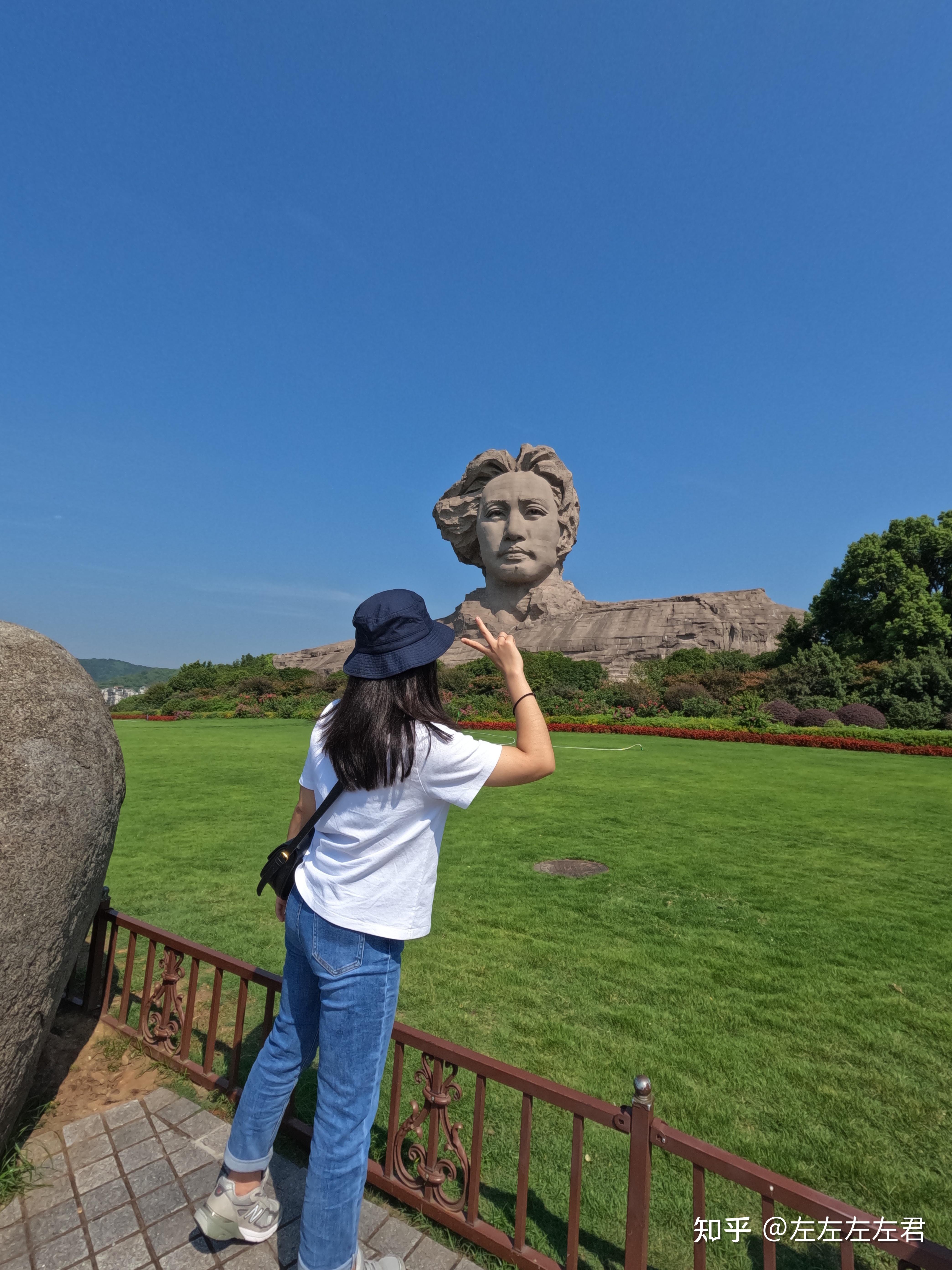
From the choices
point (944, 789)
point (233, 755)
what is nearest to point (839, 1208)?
point (944, 789)

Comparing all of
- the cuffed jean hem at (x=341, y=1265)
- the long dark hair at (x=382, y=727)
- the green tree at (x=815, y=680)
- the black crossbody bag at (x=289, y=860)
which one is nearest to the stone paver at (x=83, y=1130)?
the cuffed jean hem at (x=341, y=1265)

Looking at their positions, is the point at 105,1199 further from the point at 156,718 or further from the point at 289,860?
the point at 156,718

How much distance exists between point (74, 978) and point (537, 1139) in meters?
2.65

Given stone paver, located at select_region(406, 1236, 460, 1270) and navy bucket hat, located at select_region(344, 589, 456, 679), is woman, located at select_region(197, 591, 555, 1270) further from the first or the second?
stone paver, located at select_region(406, 1236, 460, 1270)

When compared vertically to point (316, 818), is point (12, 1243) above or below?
below

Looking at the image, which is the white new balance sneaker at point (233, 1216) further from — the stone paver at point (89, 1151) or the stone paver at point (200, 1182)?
the stone paver at point (89, 1151)

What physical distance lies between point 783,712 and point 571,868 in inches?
640

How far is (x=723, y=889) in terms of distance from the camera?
5477 mm

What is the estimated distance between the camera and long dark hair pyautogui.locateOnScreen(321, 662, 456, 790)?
1.69 metres

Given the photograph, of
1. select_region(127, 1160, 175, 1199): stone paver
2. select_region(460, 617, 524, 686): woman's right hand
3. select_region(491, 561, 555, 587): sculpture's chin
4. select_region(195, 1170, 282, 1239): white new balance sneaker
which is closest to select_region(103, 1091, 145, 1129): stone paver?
select_region(127, 1160, 175, 1199): stone paver

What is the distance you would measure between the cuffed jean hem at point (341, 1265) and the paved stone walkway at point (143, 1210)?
13.9 inches

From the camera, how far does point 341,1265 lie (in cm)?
169

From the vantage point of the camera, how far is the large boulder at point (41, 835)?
6.41 feet

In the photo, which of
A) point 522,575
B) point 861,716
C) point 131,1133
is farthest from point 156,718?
point 131,1133
